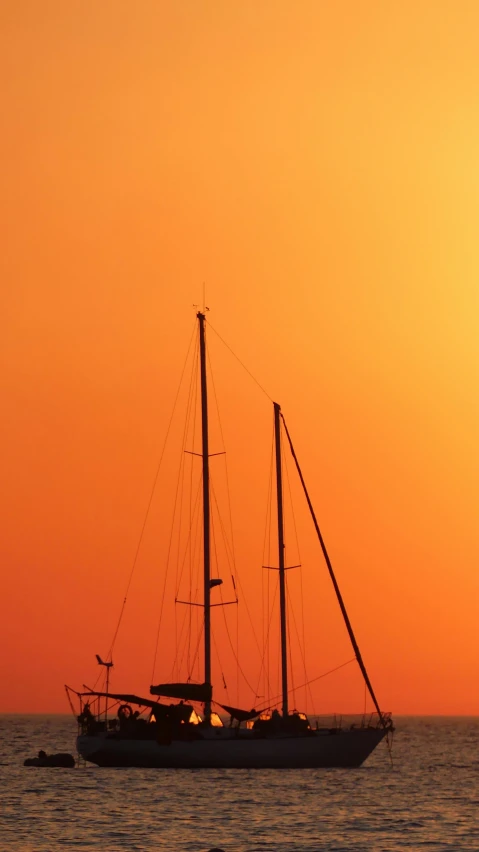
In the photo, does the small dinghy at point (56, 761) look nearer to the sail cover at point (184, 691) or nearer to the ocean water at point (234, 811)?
the ocean water at point (234, 811)

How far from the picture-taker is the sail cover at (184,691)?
302ft

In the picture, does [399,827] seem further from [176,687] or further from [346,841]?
[176,687]

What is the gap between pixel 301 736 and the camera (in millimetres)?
91500

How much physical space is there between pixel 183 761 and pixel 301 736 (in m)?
7.12

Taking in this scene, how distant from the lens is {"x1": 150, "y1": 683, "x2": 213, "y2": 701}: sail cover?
9200 centimetres

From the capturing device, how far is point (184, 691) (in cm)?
9212

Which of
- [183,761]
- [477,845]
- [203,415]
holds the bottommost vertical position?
[477,845]

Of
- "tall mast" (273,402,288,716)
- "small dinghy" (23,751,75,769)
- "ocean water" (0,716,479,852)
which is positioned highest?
"tall mast" (273,402,288,716)

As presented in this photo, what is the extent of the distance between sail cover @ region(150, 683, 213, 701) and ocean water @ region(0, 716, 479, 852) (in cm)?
481

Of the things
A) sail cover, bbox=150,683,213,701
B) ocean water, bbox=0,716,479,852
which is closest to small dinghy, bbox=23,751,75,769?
ocean water, bbox=0,716,479,852

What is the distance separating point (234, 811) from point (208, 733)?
55.2 ft

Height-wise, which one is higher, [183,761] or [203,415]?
[203,415]

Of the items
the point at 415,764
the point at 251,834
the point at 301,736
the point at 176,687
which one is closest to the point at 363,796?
the point at 301,736

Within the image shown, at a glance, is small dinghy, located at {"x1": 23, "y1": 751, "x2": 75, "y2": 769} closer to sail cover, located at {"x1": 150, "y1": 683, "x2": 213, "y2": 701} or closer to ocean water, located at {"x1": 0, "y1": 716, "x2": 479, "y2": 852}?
ocean water, located at {"x1": 0, "y1": 716, "x2": 479, "y2": 852}
